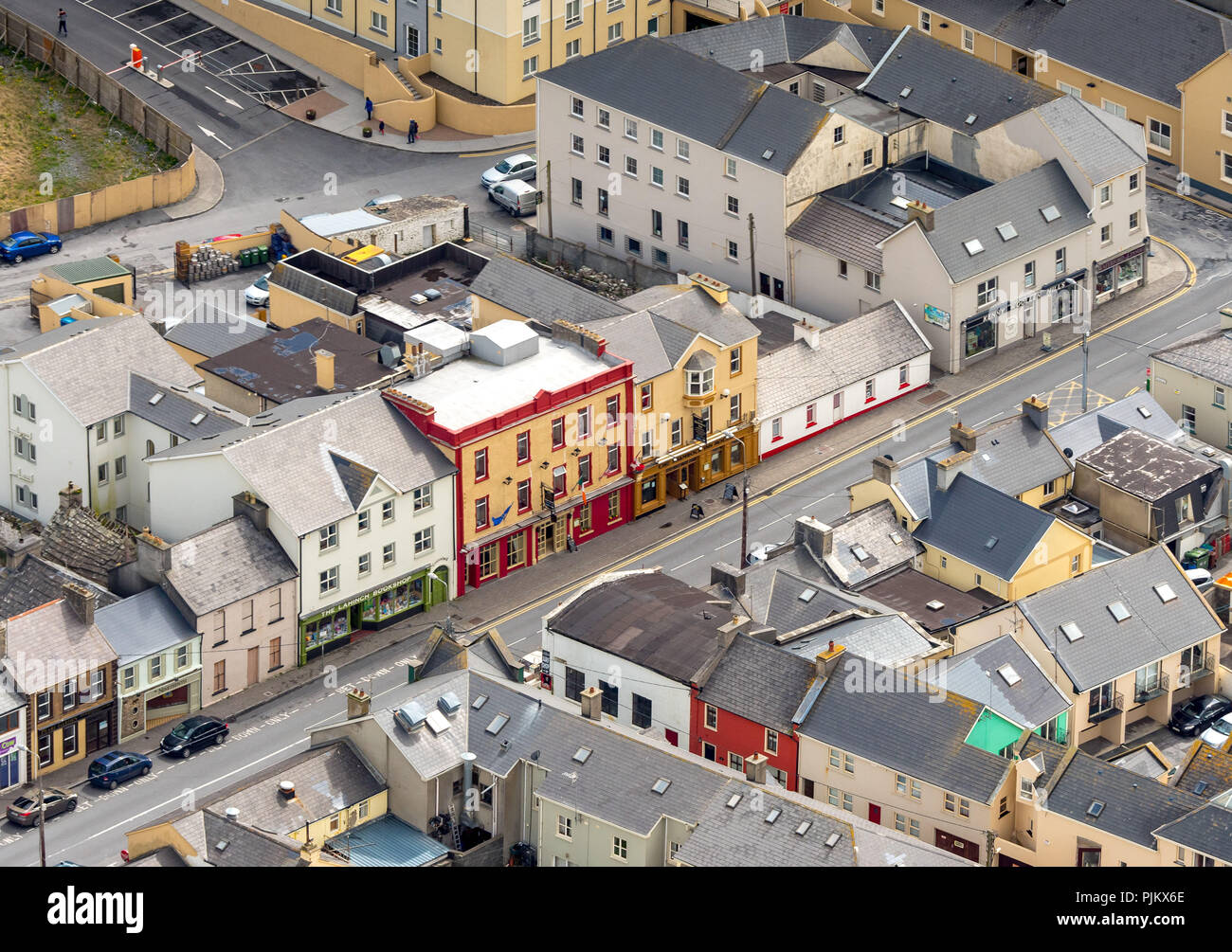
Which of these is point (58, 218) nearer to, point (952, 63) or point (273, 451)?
point (273, 451)

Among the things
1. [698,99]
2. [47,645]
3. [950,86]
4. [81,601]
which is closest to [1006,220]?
[950,86]

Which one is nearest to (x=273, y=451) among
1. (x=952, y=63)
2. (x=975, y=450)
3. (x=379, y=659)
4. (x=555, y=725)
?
(x=379, y=659)

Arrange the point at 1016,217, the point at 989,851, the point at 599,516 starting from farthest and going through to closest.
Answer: the point at 1016,217, the point at 599,516, the point at 989,851

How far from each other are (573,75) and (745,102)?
519 inches

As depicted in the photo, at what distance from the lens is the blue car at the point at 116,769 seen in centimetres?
9056

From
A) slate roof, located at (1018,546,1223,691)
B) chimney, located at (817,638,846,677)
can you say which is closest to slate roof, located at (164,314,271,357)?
chimney, located at (817,638,846,677)

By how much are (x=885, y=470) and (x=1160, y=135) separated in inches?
2072

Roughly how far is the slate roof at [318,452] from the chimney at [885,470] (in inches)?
853

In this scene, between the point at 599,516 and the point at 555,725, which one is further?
the point at 599,516

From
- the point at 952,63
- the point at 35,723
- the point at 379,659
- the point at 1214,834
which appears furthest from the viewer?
the point at 952,63

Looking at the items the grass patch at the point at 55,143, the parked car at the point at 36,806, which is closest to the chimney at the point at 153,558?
the parked car at the point at 36,806

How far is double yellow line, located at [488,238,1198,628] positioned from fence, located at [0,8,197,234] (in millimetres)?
52529

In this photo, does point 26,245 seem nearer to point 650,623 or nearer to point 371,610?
point 371,610

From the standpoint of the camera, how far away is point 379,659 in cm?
10012
